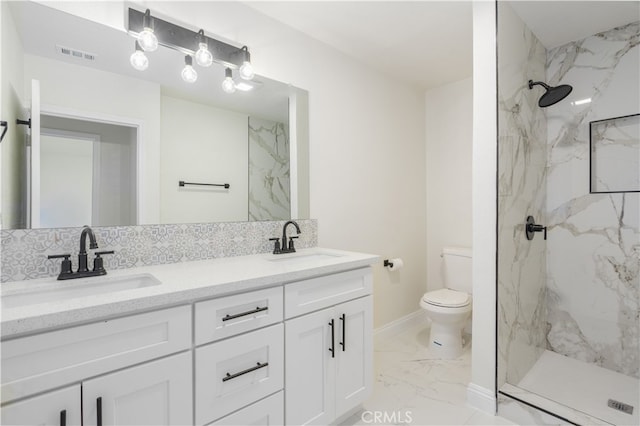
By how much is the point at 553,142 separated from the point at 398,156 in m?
1.15

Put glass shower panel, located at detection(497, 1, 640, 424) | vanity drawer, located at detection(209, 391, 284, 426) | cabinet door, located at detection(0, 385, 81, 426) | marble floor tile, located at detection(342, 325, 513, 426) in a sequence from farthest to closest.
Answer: glass shower panel, located at detection(497, 1, 640, 424) < marble floor tile, located at detection(342, 325, 513, 426) < vanity drawer, located at detection(209, 391, 284, 426) < cabinet door, located at detection(0, 385, 81, 426)

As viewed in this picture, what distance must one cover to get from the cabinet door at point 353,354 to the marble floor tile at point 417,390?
203 millimetres

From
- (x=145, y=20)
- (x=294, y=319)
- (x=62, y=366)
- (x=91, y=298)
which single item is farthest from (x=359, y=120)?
(x=62, y=366)

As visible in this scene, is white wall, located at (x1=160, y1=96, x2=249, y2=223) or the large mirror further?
white wall, located at (x1=160, y1=96, x2=249, y2=223)

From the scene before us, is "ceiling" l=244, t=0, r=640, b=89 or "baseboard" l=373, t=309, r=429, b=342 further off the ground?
"ceiling" l=244, t=0, r=640, b=89

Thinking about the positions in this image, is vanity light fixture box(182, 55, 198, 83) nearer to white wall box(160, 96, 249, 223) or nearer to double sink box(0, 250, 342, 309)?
white wall box(160, 96, 249, 223)

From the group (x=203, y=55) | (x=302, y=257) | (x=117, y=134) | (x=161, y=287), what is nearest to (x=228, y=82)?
(x=203, y=55)

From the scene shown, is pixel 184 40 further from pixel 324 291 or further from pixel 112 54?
pixel 324 291

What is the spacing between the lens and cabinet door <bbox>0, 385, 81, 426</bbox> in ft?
2.51

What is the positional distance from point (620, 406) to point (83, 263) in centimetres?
274

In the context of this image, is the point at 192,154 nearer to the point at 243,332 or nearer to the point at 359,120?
the point at 243,332

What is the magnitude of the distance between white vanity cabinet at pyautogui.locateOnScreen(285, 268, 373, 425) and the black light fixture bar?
129 cm

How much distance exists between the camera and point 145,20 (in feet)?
4.53

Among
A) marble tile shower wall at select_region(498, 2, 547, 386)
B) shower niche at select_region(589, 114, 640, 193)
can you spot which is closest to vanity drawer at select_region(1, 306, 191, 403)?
marble tile shower wall at select_region(498, 2, 547, 386)
